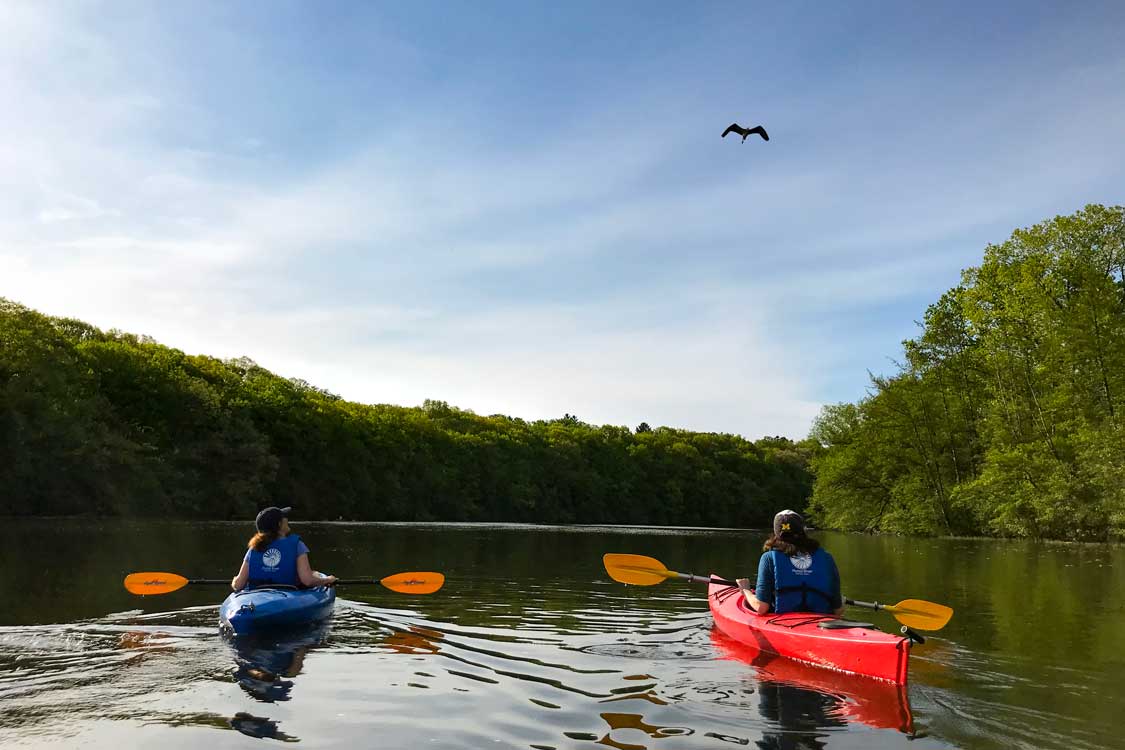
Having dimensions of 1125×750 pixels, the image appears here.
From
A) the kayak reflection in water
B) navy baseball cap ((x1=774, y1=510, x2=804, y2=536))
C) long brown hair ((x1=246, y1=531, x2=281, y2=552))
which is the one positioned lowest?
the kayak reflection in water

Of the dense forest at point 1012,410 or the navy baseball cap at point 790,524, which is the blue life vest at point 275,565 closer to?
the navy baseball cap at point 790,524

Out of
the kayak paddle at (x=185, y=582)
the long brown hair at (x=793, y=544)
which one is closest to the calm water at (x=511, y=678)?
the kayak paddle at (x=185, y=582)

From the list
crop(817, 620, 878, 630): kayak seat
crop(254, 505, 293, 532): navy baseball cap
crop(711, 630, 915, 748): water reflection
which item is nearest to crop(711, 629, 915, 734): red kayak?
crop(711, 630, 915, 748): water reflection

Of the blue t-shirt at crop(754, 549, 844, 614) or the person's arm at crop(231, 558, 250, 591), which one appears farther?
the person's arm at crop(231, 558, 250, 591)

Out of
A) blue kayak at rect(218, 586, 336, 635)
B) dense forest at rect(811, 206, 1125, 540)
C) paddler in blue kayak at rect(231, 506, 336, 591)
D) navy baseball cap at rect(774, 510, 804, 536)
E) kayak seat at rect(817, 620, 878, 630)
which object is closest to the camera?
kayak seat at rect(817, 620, 878, 630)

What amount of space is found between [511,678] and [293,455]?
59.5 m

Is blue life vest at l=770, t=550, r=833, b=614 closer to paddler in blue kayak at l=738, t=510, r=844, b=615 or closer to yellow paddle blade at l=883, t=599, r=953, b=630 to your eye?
paddler in blue kayak at l=738, t=510, r=844, b=615

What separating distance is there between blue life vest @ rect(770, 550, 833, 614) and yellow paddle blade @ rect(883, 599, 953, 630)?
107 cm

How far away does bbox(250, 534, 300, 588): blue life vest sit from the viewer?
10.3 m

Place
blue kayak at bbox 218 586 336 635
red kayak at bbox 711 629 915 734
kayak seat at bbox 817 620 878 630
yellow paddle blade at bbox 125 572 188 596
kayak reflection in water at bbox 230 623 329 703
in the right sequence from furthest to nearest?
yellow paddle blade at bbox 125 572 188 596
blue kayak at bbox 218 586 336 635
kayak seat at bbox 817 620 878 630
kayak reflection in water at bbox 230 623 329 703
red kayak at bbox 711 629 915 734

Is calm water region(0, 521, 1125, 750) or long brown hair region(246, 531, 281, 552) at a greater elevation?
long brown hair region(246, 531, 281, 552)

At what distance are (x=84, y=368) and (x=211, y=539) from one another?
24223 mm

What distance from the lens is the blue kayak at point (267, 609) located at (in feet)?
30.9

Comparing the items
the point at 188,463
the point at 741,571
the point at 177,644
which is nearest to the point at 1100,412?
the point at 741,571
